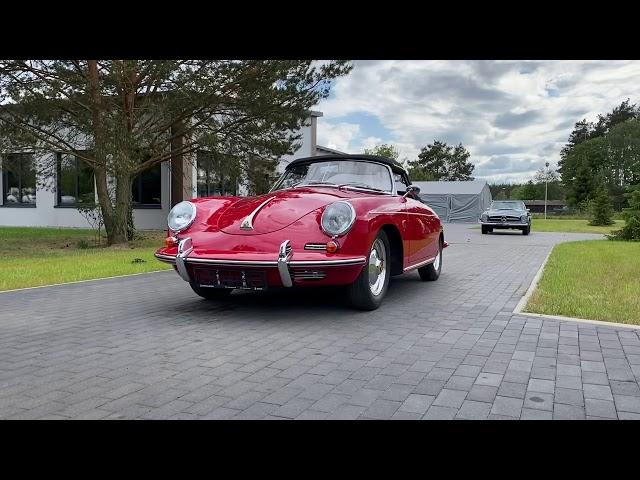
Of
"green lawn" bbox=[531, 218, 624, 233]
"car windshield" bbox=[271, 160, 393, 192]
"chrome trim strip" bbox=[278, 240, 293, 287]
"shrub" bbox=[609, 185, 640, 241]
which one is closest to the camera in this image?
"chrome trim strip" bbox=[278, 240, 293, 287]

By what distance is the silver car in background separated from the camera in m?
22.8

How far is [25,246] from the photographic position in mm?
14688

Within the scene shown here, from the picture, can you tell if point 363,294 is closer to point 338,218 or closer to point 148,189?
point 338,218

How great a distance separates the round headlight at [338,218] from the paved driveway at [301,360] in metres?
0.83

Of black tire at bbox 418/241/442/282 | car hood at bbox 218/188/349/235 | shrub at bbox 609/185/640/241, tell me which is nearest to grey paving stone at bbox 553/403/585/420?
car hood at bbox 218/188/349/235

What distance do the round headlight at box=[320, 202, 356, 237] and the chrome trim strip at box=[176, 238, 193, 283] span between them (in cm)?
127

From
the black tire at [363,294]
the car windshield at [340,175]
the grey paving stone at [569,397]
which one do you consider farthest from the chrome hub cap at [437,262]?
the grey paving stone at [569,397]

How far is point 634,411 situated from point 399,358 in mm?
1466

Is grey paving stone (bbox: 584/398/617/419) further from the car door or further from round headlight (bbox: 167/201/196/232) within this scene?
round headlight (bbox: 167/201/196/232)

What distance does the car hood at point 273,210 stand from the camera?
16.8 ft

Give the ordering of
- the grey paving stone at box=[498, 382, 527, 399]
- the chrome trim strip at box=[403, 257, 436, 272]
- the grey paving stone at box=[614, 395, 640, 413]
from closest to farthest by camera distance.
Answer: the grey paving stone at box=[614, 395, 640, 413]
the grey paving stone at box=[498, 382, 527, 399]
the chrome trim strip at box=[403, 257, 436, 272]

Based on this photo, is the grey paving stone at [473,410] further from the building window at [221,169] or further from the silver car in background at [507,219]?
the silver car in background at [507,219]
